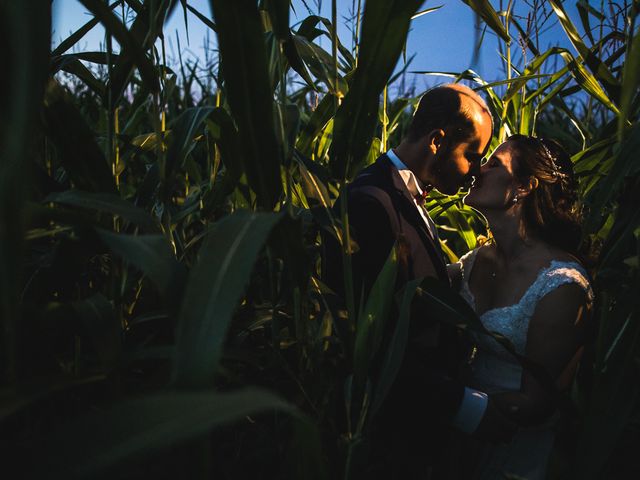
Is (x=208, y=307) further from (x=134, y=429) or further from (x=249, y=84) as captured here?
(x=249, y=84)

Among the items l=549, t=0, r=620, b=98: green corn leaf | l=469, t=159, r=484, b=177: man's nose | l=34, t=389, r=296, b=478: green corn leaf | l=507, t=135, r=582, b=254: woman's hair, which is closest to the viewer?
l=34, t=389, r=296, b=478: green corn leaf

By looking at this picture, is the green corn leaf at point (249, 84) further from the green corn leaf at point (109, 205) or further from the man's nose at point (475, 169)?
the man's nose at point (475, 169)

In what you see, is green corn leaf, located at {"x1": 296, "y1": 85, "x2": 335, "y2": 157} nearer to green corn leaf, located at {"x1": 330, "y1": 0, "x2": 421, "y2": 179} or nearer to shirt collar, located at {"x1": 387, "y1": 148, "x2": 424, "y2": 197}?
green corn leaf, located at {"x1": 330, "y1": 0, "x2": 421, "y2": 179}

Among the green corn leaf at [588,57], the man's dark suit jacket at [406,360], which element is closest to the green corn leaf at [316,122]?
the man's dark suit jacket at [406,360]

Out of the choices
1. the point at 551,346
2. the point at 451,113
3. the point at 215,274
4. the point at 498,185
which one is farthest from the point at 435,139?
the point at 215,274

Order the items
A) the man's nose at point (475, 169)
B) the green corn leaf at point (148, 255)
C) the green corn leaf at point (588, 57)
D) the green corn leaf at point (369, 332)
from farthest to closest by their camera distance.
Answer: the man's nose at point (475, 169) → the green corn leaf at point (588, 57) → the green corn leaf at point (369, 332) → the green corn leaf at point (148, 255)

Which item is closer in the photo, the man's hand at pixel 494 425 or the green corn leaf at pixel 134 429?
the green corn leaf at pixel 134 429

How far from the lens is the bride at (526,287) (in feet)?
3.48

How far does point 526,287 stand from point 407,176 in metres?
0.38

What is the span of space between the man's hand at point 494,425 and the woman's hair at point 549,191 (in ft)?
1.59

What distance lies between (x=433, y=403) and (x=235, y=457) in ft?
1.18

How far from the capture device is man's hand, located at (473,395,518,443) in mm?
962

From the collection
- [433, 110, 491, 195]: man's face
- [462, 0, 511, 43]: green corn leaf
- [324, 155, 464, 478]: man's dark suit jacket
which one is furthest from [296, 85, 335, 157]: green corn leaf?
[433, 110, 491, 195]: man's face

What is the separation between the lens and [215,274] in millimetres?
325
